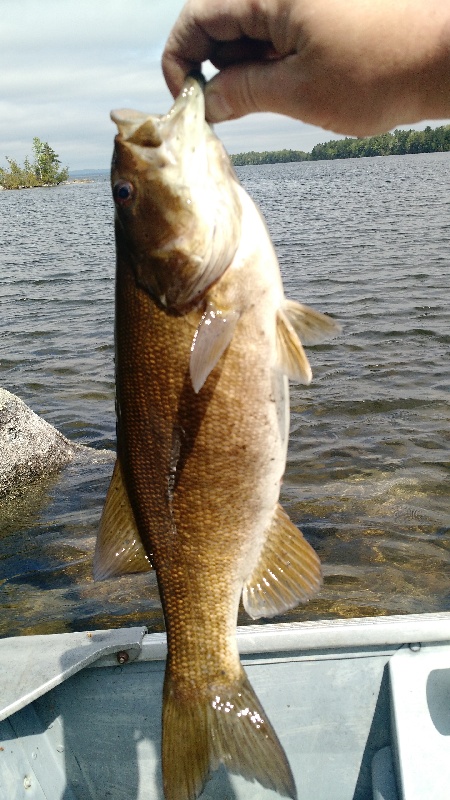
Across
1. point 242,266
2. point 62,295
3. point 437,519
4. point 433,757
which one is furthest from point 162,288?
point 62,295

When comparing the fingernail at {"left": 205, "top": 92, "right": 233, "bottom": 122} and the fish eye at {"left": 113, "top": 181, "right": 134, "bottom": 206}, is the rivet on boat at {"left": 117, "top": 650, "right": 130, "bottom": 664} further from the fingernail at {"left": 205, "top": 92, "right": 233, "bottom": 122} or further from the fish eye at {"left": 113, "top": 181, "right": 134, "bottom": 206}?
the fingernail at {"left": 205, "top": 92, "right": 233, "bottom": 122}

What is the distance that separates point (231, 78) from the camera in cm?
235

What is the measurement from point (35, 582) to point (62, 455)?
245 centimetres

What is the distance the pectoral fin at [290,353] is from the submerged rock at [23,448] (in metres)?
6.45

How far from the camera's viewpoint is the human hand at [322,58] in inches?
84.9

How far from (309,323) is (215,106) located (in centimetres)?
78

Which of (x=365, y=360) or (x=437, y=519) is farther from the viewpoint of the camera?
(x=365, y=360)

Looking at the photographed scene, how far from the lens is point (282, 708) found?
3.53 metres

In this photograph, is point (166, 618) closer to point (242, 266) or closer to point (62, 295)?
point (242, 266)

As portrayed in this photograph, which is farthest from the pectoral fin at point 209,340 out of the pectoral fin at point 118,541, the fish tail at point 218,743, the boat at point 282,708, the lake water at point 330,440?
the lake water at point 330,440

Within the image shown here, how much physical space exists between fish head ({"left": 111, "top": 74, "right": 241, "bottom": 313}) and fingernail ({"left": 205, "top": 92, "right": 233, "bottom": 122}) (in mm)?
170

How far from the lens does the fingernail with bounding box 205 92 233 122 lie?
7.74ft

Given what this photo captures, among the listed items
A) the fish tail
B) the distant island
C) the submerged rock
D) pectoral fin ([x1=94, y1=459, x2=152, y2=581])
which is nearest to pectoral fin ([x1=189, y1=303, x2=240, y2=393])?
pectoral fin ([x1=94, y1=459, x2=152, y2=581])

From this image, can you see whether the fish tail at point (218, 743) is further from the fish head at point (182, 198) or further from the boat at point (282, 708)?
the fish head at point (182, 198)
